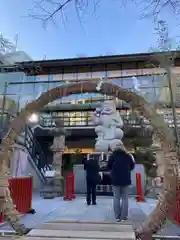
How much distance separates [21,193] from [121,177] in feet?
7.85

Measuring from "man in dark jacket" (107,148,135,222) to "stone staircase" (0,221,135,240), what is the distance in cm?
198

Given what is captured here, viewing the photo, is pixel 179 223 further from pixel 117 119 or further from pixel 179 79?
pixel 117 119

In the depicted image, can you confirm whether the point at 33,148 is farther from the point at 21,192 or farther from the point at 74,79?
the point at 21,192

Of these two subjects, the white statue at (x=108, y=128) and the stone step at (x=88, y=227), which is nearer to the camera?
the stone step at (x=88, y=227)

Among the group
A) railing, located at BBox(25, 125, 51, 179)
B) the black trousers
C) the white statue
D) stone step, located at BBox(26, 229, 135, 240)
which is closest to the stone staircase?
stone step, located at BBox(26, 229, 135, 240)

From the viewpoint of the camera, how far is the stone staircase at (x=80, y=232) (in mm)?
2395

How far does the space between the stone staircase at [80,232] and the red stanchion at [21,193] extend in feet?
8.48

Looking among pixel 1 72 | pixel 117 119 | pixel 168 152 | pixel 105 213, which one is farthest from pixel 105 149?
pixel 168 152

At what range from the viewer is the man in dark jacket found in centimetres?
498

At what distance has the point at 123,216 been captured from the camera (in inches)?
201

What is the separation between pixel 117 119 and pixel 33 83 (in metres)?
7.69

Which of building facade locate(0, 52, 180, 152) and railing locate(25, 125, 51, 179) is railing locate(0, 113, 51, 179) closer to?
railing locate(25, 125, 51, 179)

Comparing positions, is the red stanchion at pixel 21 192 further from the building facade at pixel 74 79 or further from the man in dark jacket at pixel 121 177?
the building facade at pixel 74 79

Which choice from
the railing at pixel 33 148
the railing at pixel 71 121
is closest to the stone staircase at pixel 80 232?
the railing at pixel 33 148
